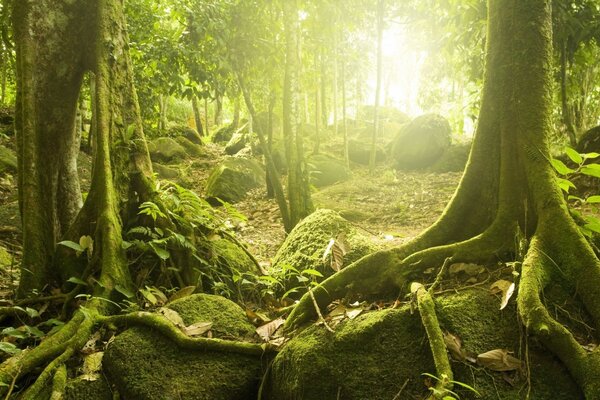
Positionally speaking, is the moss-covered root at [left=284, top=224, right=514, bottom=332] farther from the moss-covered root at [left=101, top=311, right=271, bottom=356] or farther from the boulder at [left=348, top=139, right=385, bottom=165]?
the boulder at [left=348, top=139, right=385, bottom=165]

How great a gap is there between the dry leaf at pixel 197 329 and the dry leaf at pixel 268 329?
1.15 ft

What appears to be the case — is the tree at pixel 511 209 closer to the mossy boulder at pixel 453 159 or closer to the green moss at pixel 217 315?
the green moss at pixel 217 315

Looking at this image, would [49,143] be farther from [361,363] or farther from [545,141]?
[545,141]

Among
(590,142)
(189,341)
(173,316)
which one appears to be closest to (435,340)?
(189,341)

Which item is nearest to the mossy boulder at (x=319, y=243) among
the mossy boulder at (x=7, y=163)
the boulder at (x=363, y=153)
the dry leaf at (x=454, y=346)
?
the dry leaf at (x=454, y=346)

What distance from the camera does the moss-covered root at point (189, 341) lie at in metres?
2.52

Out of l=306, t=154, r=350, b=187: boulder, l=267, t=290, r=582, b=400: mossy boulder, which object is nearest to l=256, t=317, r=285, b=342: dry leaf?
l=267, t=290, r=582, b=400: mossy boulder

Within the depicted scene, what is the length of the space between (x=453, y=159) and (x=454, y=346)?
1186cm

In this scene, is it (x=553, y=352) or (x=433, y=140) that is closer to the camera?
(x=553, y=352)

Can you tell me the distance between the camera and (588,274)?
2137mm

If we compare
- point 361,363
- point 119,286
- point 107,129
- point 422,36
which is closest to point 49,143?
point 107,129

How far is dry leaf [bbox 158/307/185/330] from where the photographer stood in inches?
106

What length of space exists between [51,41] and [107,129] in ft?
3.50

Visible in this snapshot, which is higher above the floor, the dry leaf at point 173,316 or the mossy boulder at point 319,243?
the mossy boulder at point 319,243
